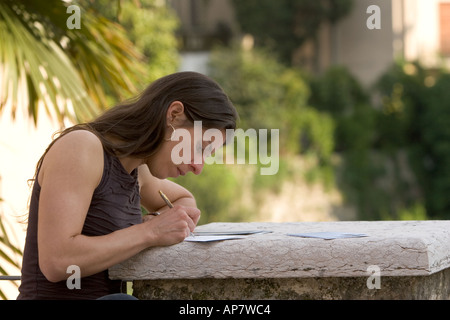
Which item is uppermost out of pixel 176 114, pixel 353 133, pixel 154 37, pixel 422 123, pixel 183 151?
pixel 154 37

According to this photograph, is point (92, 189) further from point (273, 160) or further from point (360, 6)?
point (360, 6)

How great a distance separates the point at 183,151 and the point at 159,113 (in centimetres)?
13

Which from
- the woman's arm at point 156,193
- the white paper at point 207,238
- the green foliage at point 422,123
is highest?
the green foliage at point 422,123

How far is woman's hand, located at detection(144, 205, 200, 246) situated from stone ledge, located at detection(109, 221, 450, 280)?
0.02 metres

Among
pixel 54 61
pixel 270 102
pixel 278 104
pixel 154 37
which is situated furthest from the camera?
pixel 278 104

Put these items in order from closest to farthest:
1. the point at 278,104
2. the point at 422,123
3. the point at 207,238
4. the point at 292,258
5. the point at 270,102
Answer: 1. the point at 292,258
2. the point at 207,238
3. the point at 270,102
4. the point at 278,104
5. the point at 422,123

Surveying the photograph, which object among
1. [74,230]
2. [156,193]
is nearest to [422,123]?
[156,193]

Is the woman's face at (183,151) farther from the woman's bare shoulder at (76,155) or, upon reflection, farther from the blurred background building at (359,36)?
the blurred background building at (359,36)

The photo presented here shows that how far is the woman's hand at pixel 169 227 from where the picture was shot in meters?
2.11

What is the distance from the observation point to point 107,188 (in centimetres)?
223

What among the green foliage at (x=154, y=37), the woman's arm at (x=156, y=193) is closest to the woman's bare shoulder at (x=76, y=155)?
the woman's arm at (x=156, y=193)

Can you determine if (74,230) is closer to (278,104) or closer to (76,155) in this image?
(76,155)

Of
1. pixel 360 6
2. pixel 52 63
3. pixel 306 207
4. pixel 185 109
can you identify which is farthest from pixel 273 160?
pixel 185 109

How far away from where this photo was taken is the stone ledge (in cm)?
198
